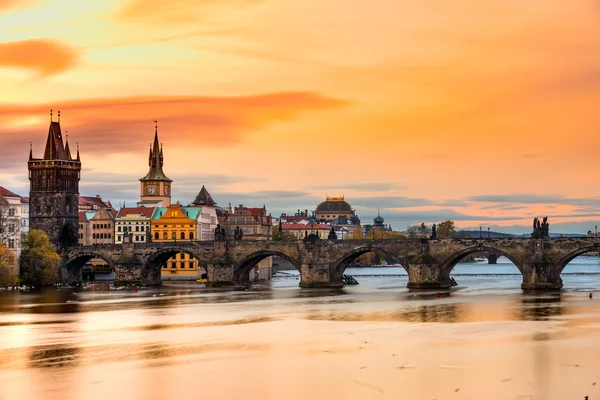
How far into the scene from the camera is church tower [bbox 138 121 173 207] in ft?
508

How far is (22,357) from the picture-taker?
165ft

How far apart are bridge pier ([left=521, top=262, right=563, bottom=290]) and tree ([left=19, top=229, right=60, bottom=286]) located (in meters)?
50.9

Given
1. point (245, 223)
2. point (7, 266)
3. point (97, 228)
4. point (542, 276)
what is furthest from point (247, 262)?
point (245, 223)

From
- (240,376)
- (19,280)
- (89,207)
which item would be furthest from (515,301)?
Result: (89,207)

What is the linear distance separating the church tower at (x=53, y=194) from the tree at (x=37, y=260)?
10564mm

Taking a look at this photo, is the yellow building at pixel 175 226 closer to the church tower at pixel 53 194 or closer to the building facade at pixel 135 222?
the building facade at pixel 135 222

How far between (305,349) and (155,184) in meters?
106

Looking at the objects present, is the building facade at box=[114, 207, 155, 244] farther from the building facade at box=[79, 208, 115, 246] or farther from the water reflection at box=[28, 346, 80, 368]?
the water reflection at box=[28, 346, 80, 368]

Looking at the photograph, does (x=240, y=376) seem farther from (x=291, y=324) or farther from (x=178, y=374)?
(x=291, y=324)

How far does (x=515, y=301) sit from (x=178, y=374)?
4322 cm

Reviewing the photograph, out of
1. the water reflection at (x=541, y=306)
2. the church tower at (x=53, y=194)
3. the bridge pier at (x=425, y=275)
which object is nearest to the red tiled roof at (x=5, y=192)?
the church tower at (x=53, y=194)

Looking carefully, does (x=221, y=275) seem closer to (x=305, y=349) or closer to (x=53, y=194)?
(x=53, y=194)

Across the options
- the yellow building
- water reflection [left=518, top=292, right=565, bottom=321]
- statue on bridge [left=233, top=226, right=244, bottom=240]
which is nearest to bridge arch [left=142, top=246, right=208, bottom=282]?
statue on bridge [left=233, top=226, right=244, bottom=240]

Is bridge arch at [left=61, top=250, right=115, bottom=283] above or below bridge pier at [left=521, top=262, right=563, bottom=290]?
above
